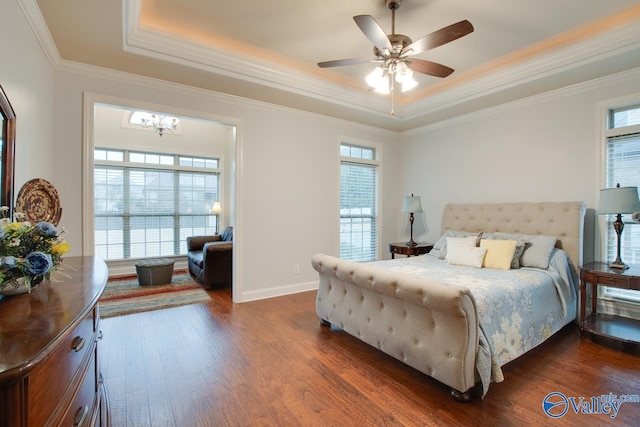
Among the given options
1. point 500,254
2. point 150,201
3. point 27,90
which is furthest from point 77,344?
point 150,201

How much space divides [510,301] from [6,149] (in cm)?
353

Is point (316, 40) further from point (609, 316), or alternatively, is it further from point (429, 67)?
point (609, 316)

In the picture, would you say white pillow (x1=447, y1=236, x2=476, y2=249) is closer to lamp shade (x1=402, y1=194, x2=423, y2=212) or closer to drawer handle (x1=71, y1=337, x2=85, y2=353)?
lamp shade (x1=402, y1=194, x2=423, y2=212)

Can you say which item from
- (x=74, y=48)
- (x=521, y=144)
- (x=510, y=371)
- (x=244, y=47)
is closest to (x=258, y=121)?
(x=244, y=47)

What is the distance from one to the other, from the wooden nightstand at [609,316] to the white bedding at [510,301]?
0.15 metres

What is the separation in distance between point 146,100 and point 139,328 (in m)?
2.44

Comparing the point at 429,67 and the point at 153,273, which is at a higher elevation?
the point at 429,67

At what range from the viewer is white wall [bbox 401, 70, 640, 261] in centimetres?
342

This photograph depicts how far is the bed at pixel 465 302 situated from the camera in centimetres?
195

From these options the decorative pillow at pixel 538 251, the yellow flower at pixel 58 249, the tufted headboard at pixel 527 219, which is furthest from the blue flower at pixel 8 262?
the tufted headboard at pixel 527 219

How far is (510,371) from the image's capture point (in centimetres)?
237

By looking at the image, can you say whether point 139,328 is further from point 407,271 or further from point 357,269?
point 407,271
